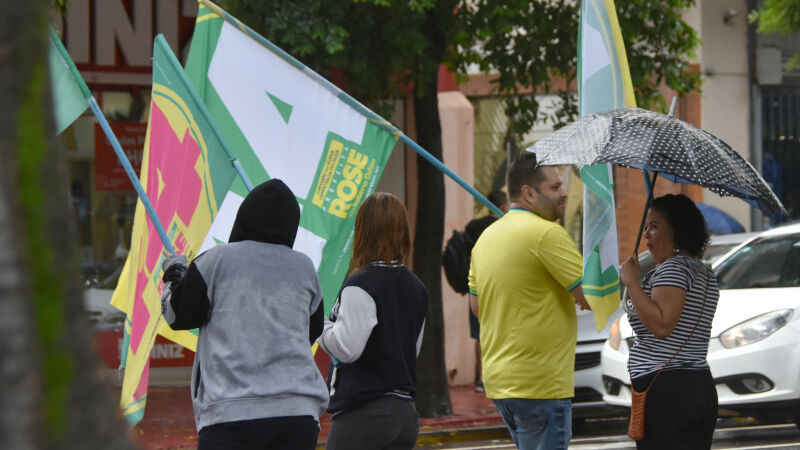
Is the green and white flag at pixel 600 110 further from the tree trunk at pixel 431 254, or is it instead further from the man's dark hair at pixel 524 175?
the tree trunk at pixel 431 254

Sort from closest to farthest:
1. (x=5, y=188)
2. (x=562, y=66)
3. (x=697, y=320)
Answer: (x=5, y=188) < (x=697, y=320) < (x=562, y=66)

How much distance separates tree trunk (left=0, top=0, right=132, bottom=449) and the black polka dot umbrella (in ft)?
11.1

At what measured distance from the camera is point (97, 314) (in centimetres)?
1330

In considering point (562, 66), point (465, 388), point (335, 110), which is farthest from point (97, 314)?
point (335, 110)

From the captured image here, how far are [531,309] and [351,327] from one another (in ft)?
2.58

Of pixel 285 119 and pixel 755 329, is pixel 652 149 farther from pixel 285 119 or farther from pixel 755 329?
pixel 755 329

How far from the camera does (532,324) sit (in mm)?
5012

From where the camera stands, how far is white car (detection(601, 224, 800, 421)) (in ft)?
30.0

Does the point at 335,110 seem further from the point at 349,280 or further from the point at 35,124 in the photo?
the point at 35,124

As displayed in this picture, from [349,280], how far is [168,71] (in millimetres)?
1652

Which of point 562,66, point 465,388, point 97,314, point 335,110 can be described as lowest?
point 465,388

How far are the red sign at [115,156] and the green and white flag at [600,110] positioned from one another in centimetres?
848

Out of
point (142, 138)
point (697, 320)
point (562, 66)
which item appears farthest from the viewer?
point (142, 138)

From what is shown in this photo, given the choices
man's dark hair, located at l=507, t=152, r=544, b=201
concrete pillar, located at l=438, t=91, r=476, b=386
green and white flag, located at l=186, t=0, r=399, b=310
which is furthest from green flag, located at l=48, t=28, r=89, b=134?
concrete pillar, located at l=438, t=91, r=476, b=386
